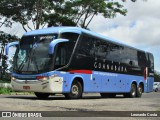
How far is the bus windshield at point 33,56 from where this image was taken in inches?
710

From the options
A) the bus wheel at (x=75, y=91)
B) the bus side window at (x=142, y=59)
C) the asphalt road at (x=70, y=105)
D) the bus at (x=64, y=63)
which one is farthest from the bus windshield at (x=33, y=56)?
the bus side window at (x=142, y=59)

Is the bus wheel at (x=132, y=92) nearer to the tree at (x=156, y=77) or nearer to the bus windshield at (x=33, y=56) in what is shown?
the bus windshield at (x=33, y=56)

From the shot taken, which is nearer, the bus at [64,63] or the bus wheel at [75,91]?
the bus at [64,63]

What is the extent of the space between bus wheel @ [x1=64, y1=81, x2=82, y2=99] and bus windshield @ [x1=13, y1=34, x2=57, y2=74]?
6.75ft

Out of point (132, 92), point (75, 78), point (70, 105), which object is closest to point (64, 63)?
point (75, 78)

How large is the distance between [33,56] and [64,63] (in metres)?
1.50

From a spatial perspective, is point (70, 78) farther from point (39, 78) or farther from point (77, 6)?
point (77, 6)

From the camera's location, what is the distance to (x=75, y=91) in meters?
19.5

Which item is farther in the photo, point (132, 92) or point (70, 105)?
point (132, 92)

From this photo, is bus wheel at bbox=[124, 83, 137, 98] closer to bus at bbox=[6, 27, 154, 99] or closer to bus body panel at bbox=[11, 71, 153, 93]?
bus body panel at bbox=[11, 71, 153, 93]

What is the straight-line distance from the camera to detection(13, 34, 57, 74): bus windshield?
18.0 metres

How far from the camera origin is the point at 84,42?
20078mm

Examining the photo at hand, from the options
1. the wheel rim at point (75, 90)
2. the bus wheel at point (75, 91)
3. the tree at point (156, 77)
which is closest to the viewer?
the bus wheel at point (75, 91)

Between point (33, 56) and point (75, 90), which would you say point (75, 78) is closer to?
point (75, 90)
